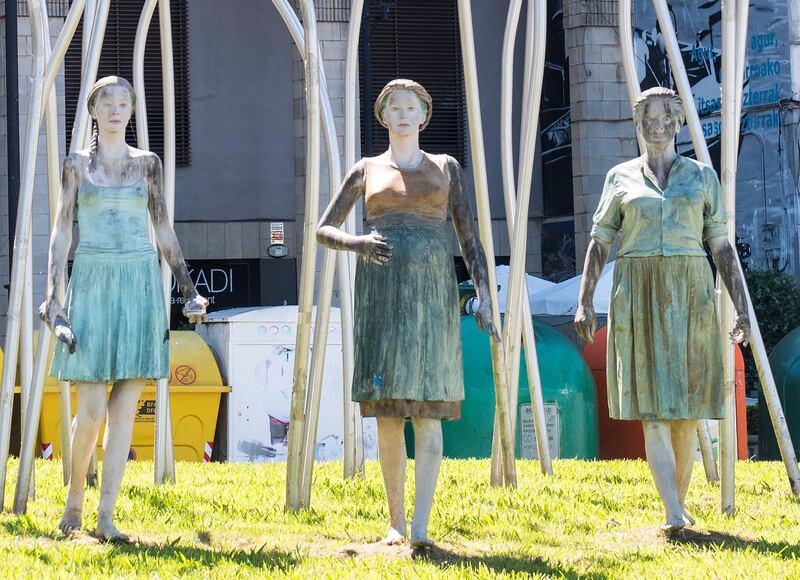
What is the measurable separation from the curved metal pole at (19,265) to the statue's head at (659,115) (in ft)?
8.96

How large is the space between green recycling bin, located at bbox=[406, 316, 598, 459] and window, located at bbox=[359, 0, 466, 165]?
1069cm

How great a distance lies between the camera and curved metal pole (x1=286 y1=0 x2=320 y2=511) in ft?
21.0

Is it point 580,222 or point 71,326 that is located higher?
point 580,222

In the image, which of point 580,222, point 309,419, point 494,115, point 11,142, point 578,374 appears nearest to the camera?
point 309,419

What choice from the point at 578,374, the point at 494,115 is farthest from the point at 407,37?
the point at 578,374

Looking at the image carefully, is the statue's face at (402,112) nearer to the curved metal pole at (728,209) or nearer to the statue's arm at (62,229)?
the statue's arm at (62,229)

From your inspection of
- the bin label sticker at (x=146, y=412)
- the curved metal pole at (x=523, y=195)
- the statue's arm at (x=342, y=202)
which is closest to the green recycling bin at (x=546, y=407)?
the bin label sticker at (x=146, y=412)

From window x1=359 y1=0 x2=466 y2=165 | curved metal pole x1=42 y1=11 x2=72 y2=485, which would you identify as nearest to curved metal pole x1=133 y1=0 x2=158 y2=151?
curved metal pole x1=42 y1=11 x2=72 y2=485

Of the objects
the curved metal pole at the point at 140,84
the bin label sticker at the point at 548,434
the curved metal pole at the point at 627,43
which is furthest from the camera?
the bin label sticker at the point at 548,434

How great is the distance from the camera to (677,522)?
550 cm

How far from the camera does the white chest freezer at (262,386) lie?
12930 mm

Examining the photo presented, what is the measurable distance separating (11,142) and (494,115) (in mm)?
9889

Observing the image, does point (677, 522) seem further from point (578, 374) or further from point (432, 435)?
point (578, 374)

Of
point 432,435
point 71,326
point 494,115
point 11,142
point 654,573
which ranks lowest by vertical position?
point 654,573
